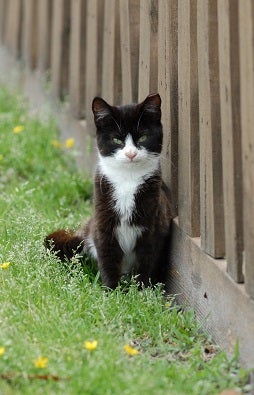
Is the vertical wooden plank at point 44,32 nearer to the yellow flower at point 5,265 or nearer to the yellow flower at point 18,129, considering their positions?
Answer: the yellow flower at point 18,129

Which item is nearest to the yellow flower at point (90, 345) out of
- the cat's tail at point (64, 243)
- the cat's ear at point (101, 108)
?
the cat's tail at point (64, 243)

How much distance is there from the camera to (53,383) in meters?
3.07

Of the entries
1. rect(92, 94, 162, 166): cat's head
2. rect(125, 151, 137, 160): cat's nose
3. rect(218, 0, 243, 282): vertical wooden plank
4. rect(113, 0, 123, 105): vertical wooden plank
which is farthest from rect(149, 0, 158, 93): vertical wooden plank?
rect(218, 0, 243, 282): vertical wooden plank

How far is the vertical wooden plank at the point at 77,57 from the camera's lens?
6.32 meters

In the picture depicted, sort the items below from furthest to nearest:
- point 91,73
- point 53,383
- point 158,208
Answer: point 91,73
point 158,208
point 53,383

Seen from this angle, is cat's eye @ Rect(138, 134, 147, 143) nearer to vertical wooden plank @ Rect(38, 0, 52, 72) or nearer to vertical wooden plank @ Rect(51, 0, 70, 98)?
vertical wooden plank @ Rect(51, 0, 70, 98)

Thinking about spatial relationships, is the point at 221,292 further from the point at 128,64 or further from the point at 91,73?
the point at 91,73

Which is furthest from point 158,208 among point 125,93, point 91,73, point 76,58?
point 76,58

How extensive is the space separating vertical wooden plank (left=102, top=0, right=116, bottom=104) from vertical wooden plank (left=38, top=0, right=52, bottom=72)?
168 cm

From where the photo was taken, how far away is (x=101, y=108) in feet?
14.7

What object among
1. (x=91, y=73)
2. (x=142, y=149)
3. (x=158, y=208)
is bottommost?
(x=158, y=208)

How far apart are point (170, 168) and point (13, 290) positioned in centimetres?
112

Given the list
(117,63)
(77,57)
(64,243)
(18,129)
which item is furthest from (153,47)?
(18,129)

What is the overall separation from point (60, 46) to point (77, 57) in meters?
0.55
